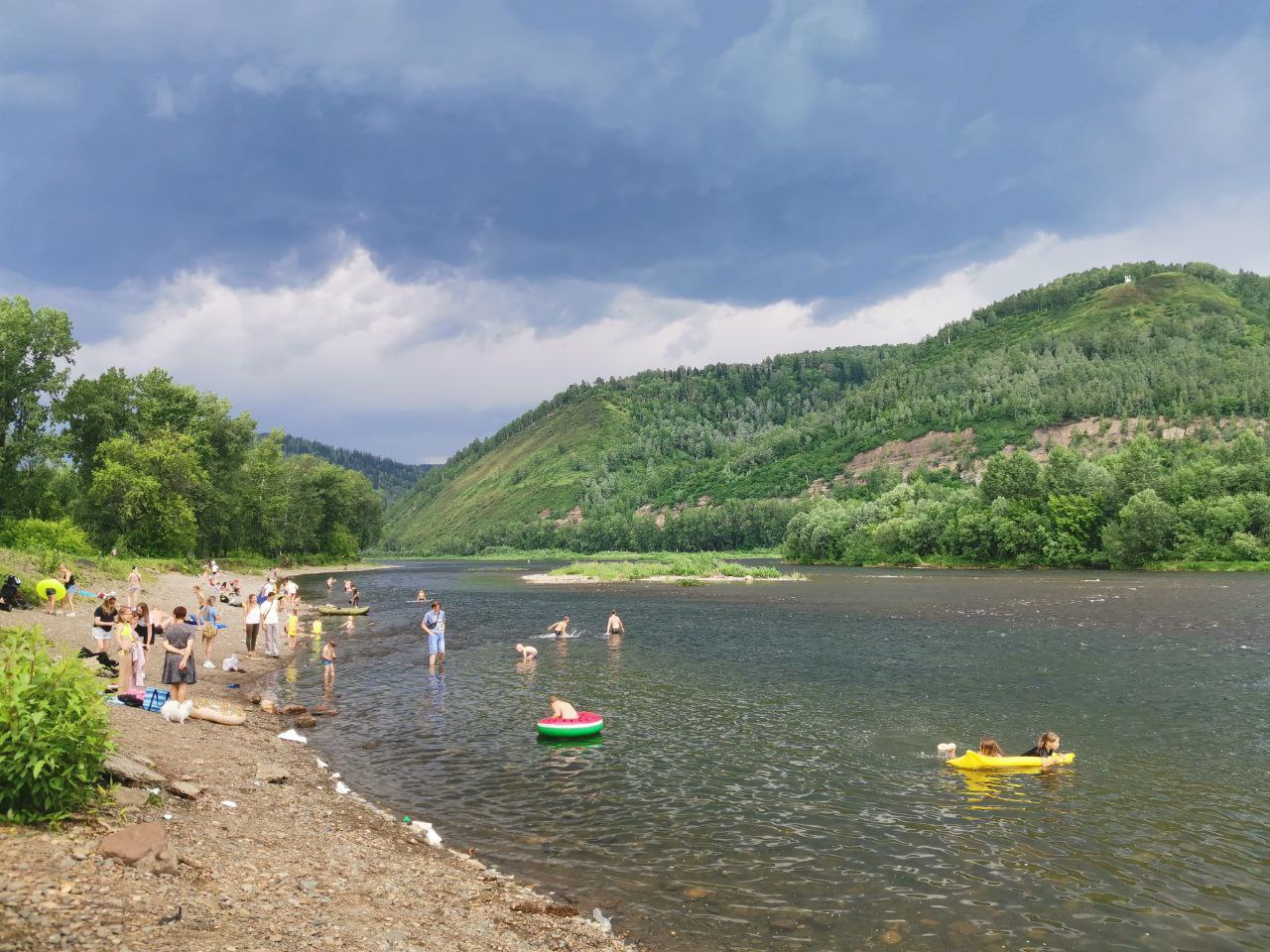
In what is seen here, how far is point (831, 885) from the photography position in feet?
47.1

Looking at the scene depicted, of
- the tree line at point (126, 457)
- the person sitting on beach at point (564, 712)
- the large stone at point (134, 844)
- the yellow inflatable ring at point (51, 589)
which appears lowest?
the person sitting on beach at point (564, 712)

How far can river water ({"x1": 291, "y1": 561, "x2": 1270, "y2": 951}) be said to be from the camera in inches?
530

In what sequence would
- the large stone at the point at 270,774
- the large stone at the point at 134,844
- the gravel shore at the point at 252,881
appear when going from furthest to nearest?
the large stone at the point at 270,774 < the large stone at the point at 134,844 < the gravel shore at the point at 252,881

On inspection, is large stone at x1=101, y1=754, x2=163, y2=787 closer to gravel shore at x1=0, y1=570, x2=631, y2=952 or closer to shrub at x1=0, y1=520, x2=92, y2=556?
gravel shore at x1=0, y1=570, x2=631, y2=952

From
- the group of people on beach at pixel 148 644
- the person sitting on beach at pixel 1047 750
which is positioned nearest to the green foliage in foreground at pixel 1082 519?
the person sitting on beach at pixel 1047 750

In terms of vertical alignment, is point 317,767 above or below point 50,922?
below

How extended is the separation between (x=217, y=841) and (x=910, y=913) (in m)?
12.0

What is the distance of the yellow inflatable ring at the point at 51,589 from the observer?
127 ft

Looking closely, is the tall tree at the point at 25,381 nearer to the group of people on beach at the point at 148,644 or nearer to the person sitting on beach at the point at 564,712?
the group of people on beach at the point at 148,644

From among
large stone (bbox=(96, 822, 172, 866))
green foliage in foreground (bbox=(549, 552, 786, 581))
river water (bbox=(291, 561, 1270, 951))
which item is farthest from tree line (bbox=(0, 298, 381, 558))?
large stone (bbox=(96, 822, 172, 866))

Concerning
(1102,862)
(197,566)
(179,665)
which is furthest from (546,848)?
(197,566)

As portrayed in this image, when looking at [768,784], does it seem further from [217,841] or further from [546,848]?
[217,841]

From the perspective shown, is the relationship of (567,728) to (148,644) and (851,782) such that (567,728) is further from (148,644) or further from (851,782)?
(148,644)

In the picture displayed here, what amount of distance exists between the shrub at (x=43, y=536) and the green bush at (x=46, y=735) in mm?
58643
